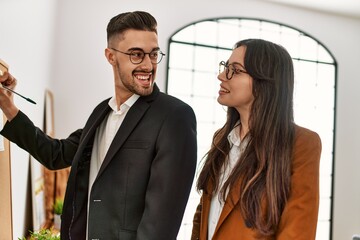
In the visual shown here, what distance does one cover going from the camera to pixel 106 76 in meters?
4.57

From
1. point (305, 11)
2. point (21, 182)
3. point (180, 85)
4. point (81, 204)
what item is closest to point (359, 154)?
point (305, 11)

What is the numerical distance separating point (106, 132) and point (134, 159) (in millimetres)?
226

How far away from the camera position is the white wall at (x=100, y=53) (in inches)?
96.8

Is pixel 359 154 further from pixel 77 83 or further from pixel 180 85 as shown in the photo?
pixel 77 83

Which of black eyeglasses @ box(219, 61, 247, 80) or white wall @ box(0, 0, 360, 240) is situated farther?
white wall @ box(0, 0, 360, 240)

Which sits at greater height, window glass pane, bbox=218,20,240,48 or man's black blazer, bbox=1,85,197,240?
window glass pane, bbox=218,20,240,48

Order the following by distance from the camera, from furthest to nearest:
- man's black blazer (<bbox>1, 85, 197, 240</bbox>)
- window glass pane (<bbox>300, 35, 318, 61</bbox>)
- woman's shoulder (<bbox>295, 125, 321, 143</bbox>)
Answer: window glass pane (<bbox>300, 35, 318, 61</bbox>)
woman's shoulder (<bbox>295, 125, 321, 143</bbox>)
man's black blazer (<bbox>1, 85, 197, 240</bbox>)

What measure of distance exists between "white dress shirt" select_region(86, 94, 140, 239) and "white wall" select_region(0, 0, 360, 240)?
58 centimetres

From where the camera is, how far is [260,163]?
1364mm

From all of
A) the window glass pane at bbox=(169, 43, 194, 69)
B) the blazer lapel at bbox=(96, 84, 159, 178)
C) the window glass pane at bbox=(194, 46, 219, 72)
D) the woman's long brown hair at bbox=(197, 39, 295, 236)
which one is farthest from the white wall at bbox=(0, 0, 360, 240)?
the woman's long brown hair at bbox=(197, 39, 295, 236)

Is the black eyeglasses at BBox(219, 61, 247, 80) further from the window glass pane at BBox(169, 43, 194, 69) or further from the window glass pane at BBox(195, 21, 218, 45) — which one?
the window glass pane at BBox(195, 21, 218, 45)

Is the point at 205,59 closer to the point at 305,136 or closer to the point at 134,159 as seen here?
the point at 305,136

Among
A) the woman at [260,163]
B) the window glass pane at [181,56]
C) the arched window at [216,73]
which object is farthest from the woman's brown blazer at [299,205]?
the window glass pane at [181,56]

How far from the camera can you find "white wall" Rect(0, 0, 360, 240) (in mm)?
2460
